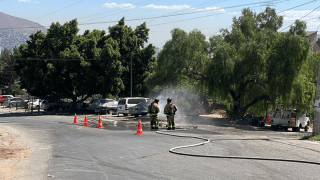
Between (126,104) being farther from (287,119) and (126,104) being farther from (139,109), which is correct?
(287,119)

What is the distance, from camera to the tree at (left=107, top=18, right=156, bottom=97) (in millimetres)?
45719

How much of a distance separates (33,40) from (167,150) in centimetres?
3623

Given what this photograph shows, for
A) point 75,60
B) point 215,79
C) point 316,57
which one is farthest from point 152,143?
point 75,60

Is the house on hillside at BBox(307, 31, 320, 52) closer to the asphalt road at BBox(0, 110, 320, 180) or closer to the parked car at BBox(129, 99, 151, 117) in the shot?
the parked car at BBox(129, 99, 151, 117)

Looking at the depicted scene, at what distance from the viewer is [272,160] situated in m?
10.3

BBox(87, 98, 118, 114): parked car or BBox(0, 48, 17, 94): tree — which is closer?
BBox(87, 98, 118, 114): parked car

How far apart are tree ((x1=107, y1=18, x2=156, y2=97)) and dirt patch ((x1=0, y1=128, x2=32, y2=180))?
29.9 meters

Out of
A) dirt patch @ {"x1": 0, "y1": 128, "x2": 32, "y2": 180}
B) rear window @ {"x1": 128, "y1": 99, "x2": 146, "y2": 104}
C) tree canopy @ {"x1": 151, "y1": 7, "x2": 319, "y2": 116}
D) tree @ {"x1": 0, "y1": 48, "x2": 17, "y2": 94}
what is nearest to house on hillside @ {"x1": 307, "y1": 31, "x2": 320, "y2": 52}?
tree canopy @ {"x1": 151, "y1": 7, "x2": 319, "y2": 116}

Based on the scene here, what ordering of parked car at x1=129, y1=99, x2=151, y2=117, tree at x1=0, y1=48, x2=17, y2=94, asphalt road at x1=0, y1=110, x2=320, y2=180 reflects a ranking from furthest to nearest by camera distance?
tree at x1=0, y1=48, x2=17, y2=94 < parked car at x1=129, y1=99, x2=151, y2=117 < asphalt road at x1=0, y1=110, x2=320, y2=180

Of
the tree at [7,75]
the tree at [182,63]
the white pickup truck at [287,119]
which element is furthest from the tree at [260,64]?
the tree at [7,75]

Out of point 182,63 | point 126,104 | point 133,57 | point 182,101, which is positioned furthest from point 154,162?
point 133,57

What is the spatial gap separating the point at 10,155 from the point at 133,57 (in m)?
34.4

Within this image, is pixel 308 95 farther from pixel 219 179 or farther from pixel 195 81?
pixel 219 179

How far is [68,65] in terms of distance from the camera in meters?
40.6
